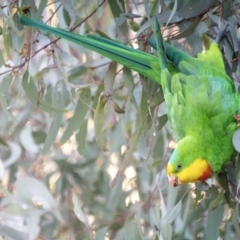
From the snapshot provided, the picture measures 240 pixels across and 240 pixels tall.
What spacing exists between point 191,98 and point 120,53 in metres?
0.21

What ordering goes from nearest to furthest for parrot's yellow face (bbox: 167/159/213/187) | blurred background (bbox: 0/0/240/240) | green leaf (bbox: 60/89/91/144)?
1. parrot's yellow face (bbox: 167/159/213/187)
2. blurred background (bbox: 0/0/240/240)
3. green leaf (bbox: 60/89/91/144)

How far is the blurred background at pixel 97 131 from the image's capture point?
1.56 m

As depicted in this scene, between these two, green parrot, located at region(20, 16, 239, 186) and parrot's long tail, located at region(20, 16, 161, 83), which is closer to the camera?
green parrot, located at region(20, 16, 239, 186)

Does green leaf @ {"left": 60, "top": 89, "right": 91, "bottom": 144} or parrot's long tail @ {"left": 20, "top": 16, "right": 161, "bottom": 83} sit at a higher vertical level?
parrot's long tail @ {"left": 20, "top": 16, "right": 161, "bottom": 83}

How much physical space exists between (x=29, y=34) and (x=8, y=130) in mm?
694

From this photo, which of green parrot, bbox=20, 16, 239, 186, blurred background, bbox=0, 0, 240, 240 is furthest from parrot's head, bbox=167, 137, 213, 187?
blurred background, bbox=0, 0, 240, 240

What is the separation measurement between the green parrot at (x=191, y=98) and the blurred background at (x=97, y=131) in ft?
0.15

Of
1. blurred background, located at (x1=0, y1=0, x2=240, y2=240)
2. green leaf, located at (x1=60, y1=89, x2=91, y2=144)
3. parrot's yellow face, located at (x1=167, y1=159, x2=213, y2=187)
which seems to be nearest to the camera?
parrot's yellow face, located at (x1=167, y1=159, x2=213, y2=187)

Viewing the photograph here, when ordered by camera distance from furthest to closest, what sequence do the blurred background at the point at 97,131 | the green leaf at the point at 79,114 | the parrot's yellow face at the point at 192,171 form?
the green leaf at the point at 79,114
the blurred background at the point at 97,131
the parrot's yellow face at the point at 192,171

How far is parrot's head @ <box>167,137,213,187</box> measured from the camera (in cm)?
141

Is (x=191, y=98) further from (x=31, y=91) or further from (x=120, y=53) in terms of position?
(x=31, y=91)

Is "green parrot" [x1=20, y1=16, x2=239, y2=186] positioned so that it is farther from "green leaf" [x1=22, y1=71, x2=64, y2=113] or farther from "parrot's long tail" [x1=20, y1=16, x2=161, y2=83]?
"green leaf" [x1=22, y1=71, x2=64, y2=113]

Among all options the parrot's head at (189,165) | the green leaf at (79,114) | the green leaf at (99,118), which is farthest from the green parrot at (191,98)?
the green leaf at (79,114)

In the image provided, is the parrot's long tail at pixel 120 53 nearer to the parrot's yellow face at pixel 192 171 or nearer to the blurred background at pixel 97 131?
the blurred background at pixel 97 131
